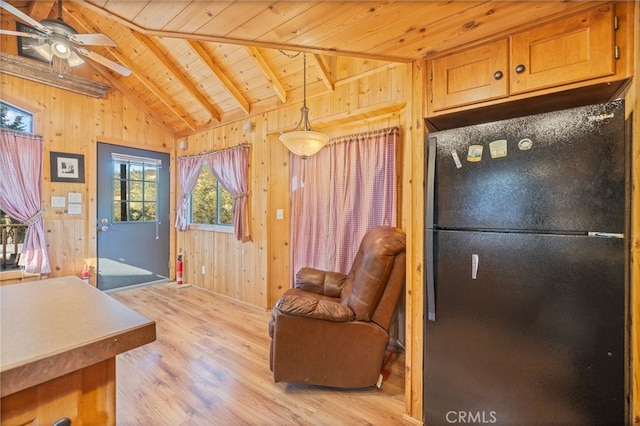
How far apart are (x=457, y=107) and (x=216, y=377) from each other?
2.51 meters

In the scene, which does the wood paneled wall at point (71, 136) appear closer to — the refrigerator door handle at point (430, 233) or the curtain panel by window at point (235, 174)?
the curtain panel by window at point (235, 174)

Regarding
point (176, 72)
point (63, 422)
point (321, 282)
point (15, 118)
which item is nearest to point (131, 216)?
point (15, 118)

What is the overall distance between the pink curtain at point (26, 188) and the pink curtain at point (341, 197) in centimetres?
312

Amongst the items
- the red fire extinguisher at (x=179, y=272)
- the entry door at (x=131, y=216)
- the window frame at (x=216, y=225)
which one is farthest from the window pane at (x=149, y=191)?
the red fire extinguisher at (x=179, y=272)

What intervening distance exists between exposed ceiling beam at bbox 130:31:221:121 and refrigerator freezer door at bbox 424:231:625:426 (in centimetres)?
362

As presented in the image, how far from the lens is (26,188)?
3373 mm

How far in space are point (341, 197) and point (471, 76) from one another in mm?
1701

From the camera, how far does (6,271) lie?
3381 mm

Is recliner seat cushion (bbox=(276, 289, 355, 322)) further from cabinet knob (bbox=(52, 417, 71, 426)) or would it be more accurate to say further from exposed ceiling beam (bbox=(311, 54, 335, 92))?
exposed ceiling beam (bbox=(311, 54, 335, 92))

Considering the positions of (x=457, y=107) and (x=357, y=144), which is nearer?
(x=457, y=107)

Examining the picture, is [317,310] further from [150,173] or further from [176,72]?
[150,173]

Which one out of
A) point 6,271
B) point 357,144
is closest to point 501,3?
point 357,144

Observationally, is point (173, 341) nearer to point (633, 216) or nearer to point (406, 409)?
point (406, 409)

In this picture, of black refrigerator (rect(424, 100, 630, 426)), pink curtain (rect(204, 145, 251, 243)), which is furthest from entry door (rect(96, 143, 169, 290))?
black refrigerator (rect(424, 100, 630, 426))
